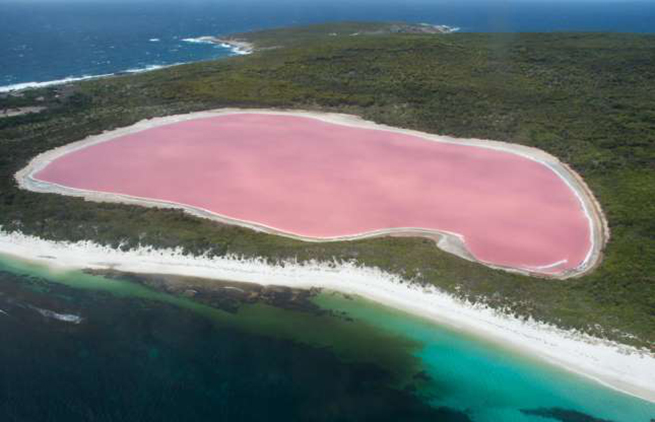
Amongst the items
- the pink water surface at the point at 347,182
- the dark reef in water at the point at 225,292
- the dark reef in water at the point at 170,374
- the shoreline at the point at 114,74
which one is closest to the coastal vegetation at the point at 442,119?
the dark reef in water at the point at 225,292

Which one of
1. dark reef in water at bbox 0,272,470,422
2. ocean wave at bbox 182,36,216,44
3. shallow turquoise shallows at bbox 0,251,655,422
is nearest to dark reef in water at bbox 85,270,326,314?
shallow turquoise shallows at bbox 0,251,655,422

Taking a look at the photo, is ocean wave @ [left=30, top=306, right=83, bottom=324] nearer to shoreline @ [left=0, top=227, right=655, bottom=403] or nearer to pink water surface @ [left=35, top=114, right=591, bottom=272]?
shoreline @ [left=0, top=227, right=655, bottom=403]

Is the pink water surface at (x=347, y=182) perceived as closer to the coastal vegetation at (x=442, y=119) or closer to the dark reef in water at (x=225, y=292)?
the coastal vegetation at (x=442, y=119)

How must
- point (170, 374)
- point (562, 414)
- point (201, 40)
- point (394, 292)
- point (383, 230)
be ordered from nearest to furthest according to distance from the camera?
1. point (562, 414)
2. point (170, 374)
3. point (394, 292)
4. point (383, 230)
5. point (201, 40)

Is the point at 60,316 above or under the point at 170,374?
above

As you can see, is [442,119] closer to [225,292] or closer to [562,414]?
[225,292]

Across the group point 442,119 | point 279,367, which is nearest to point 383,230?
point 279,367

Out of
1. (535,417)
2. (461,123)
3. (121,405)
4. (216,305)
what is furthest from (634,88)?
(121,405)

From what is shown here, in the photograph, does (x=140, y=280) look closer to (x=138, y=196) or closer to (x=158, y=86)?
(x=138, y=196)
